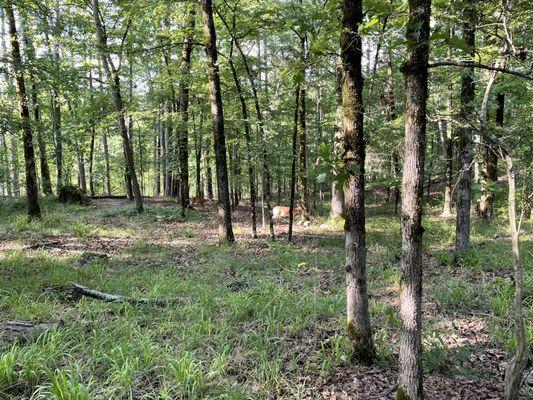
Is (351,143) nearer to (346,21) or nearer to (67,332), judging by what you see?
(346,21)

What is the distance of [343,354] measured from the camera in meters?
4.15

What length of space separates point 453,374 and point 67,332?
458 cm

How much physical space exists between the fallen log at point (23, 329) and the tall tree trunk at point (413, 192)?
407 centimetres

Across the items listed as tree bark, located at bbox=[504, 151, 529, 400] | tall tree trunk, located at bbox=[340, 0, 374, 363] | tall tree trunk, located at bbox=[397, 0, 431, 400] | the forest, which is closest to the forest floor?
the forest

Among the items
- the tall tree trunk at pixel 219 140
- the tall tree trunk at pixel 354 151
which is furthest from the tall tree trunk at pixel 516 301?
the tall tree trunk at pixel 219 140

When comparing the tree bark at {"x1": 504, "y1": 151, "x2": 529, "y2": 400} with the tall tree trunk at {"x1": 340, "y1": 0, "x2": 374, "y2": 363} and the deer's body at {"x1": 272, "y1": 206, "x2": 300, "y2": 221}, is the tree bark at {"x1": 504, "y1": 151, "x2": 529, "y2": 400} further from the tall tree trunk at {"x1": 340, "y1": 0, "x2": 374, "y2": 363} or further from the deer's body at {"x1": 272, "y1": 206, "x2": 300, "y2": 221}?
the deer's body at {"x1": 272, "y1": 206, "x2": 300, "y2": 221}

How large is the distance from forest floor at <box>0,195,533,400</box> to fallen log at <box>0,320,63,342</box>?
0.12 meters

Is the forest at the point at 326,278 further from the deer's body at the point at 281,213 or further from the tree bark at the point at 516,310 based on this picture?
the deer's body at the point at 281,213

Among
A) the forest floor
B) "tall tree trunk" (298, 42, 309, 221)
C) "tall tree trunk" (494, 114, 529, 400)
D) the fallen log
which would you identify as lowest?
the forest floor

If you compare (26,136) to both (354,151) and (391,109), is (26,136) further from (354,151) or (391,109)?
(354,151)

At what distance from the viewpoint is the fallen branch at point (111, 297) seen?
5.69 meters

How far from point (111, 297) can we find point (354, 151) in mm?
4496

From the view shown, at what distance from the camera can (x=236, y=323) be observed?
16.8ft

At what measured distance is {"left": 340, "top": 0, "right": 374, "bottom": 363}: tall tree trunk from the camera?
373 cm
